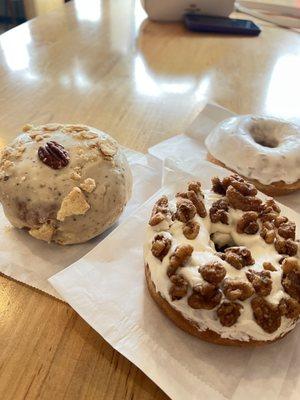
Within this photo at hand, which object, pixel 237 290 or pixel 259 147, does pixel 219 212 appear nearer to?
pixel 237 290

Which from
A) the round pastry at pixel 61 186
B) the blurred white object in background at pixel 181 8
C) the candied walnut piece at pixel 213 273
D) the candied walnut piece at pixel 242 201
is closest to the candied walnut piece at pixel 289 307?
the candied walnut piece at pixel 213 273

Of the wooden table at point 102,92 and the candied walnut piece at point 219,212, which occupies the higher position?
the candied walnut piece at point 219,212

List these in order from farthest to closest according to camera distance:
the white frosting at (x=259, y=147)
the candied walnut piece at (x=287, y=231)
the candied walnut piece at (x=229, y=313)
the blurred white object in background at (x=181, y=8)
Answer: the blurred white object in background at (x=181, y=8) < the white frosting at (x=259, y=147) < the candied walnut piece at (x=287, y=231) < the candied walnut piece at (x=229, y=313)

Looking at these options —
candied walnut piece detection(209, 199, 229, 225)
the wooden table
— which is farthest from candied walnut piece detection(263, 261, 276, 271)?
the wooden table

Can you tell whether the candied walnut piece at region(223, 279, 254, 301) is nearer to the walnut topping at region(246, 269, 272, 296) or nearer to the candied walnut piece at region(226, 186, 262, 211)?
the walnut topping at region(246, 269, 272, 296)

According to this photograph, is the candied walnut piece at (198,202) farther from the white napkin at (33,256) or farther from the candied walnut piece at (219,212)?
the white napkin at (33,256)

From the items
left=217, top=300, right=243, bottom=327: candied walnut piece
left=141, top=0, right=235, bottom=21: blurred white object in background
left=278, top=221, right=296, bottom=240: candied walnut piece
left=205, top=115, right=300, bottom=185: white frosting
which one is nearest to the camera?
left=217, top=300, right=243, bottom=327: candied walnut piece
